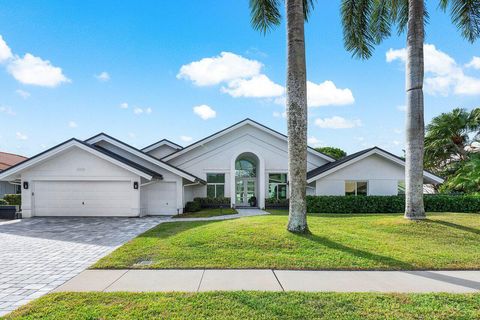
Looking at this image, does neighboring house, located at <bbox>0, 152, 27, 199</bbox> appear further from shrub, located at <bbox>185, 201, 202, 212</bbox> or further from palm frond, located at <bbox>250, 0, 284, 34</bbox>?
palm frond, located at <bbox>250, 0, 284, 34</bbox>

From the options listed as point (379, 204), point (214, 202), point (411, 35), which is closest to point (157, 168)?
point (214, 202)

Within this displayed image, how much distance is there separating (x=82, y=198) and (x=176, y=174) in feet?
18.0

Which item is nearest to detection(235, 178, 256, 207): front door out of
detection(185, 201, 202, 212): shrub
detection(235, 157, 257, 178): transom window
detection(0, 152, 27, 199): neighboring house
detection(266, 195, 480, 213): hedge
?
detection(235, 157, 257, 178): transom window

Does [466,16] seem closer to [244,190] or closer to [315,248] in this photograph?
[315,248]

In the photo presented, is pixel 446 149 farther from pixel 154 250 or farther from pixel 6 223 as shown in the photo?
pixel 6 223

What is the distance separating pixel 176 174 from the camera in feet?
59.1

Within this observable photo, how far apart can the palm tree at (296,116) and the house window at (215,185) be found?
13435 millimetres

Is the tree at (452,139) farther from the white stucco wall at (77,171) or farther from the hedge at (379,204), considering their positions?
the white stucco wall at (77,171)

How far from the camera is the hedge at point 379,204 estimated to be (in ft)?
56.7

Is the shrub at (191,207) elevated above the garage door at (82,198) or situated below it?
below

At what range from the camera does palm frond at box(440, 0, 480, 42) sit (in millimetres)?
12282

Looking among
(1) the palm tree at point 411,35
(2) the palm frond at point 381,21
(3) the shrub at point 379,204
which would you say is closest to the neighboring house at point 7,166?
(3) the shrub at point 379,204

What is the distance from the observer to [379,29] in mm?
14516

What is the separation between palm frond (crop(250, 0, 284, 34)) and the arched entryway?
40.7 ft
